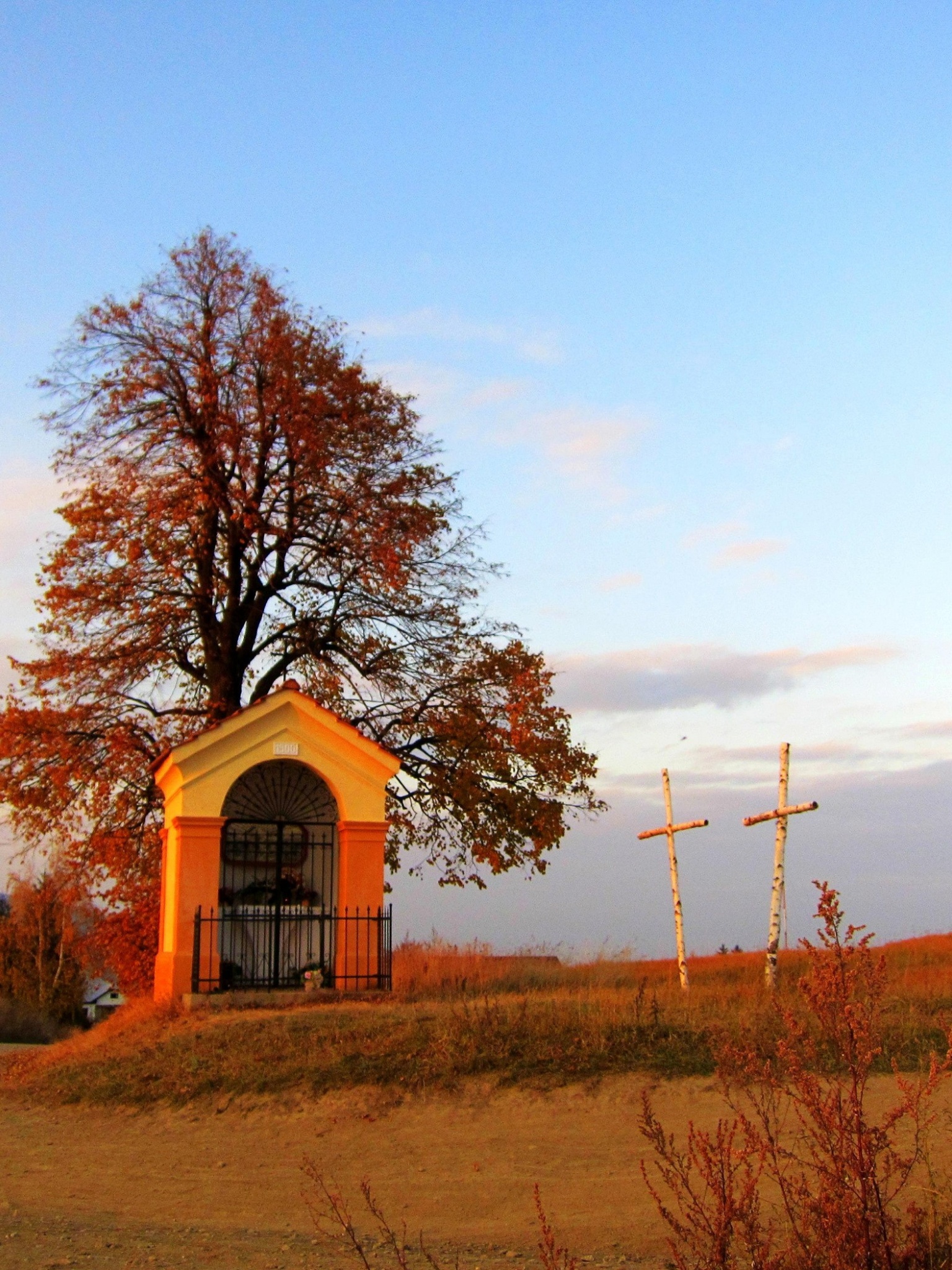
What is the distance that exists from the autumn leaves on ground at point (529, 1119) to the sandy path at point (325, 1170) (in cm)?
3

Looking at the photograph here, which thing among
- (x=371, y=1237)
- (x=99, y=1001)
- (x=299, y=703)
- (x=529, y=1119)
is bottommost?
(x=99, y=1001)

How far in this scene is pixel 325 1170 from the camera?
10.5 meters

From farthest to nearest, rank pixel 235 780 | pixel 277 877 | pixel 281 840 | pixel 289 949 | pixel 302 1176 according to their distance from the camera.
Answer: pixel 281 840, pixel 277 877, pixel 289 949, pixel 235 780, pixel 302 1176

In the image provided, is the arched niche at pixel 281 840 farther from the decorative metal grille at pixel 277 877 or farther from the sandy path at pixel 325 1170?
the sandy path at pixel 325 1170

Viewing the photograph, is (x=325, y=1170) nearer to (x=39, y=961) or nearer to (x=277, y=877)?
(x=277, y=877)

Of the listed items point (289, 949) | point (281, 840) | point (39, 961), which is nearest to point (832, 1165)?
point (289, 949)

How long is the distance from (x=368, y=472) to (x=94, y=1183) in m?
15.1

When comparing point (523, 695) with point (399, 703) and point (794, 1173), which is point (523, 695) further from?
point (794, 1173)

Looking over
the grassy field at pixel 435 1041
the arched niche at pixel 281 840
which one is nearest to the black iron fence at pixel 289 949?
the arched niche at pixel 281 840

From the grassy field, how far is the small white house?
38.6 metres

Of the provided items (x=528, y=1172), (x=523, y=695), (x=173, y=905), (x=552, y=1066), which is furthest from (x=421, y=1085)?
(x=523, y=695)

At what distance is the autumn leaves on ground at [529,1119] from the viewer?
20.1 feet

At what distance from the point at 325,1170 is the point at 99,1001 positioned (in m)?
51.5

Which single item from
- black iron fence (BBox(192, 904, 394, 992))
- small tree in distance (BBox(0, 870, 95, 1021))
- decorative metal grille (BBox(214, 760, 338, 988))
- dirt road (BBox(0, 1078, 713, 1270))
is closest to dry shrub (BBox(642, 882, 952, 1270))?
dirt road (BBox(0, 1078, 713, 1270))
